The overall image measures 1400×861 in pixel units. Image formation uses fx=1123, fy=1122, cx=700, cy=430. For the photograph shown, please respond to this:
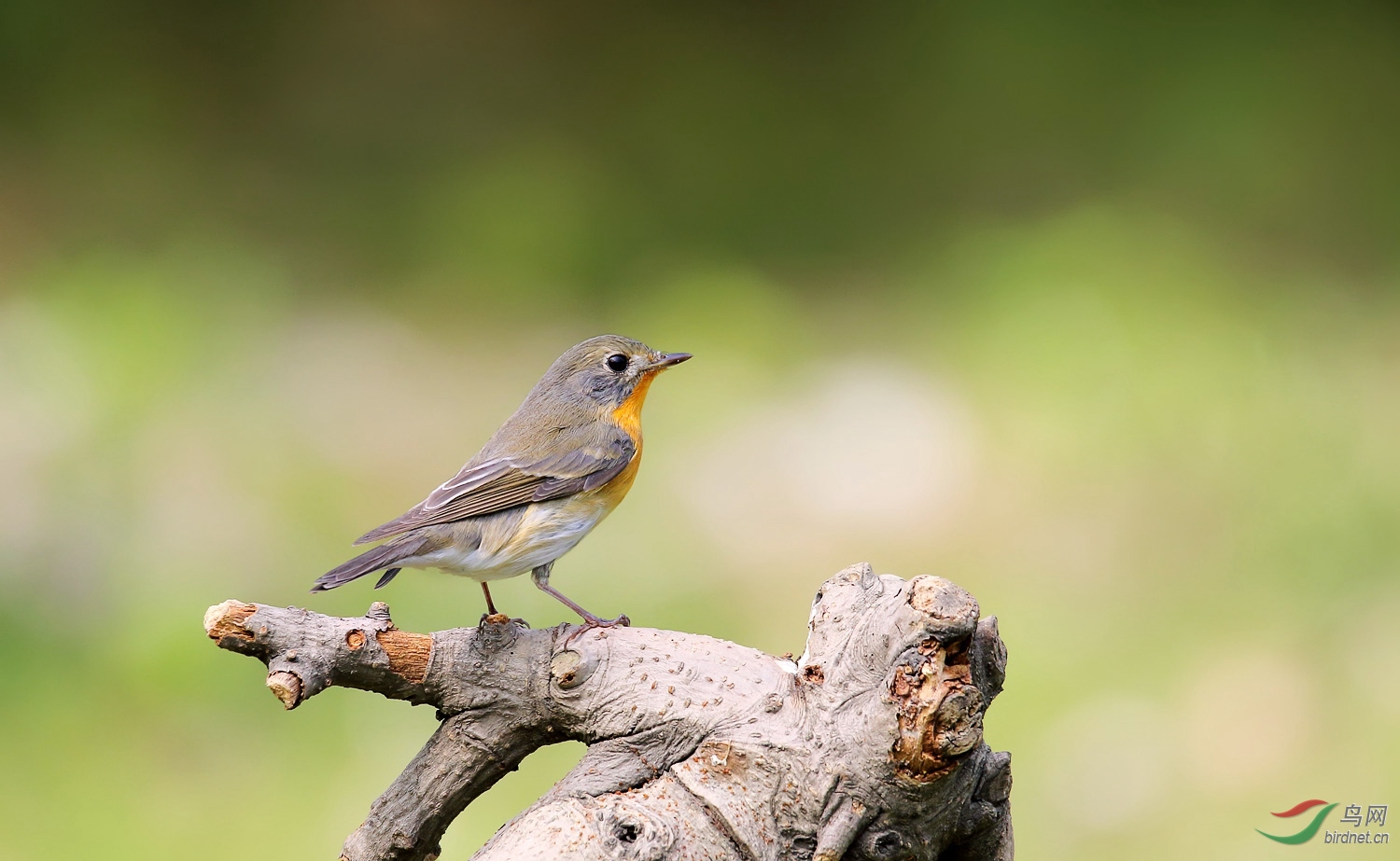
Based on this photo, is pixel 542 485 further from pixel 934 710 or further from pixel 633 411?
pixel 934 710

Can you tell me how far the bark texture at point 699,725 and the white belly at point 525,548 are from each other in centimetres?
22

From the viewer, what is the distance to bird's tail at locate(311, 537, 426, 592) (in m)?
2.15

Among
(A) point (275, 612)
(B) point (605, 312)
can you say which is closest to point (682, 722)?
(A) point (275, 612)

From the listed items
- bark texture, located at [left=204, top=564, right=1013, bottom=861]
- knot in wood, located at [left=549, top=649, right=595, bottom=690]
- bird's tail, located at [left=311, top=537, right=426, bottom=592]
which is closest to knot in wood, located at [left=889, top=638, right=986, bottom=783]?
bark texture, located at [left=204, top=564, right=1013, bottom=861]

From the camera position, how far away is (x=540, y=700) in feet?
7.80

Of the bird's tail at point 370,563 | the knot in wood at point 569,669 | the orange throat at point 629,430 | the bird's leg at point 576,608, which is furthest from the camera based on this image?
the orange throat at point 629,430

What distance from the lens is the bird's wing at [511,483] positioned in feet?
8.41

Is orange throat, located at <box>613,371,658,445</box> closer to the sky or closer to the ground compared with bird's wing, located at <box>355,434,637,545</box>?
closer to the sky

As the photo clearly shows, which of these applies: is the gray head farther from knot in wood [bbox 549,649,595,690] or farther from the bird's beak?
knot in wood [bbox 549,649,595,690]

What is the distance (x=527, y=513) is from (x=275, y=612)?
73cm

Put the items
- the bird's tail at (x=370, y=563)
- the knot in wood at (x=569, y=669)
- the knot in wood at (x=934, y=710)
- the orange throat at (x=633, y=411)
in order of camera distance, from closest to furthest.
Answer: the knot in wood at (x=934, y=710) < the bird's tail at (x=370, y=563) < the knot in wood at (x=569, y=669) < the orange throat at (x=633, y=411)

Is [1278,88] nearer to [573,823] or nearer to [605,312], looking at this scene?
[605,312]

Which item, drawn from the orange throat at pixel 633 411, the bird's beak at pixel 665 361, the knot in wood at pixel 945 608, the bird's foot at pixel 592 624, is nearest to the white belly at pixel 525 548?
the bird's foot at pixel 592 624

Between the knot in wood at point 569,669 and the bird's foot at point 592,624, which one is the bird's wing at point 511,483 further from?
the knot in wood at point 569,669
